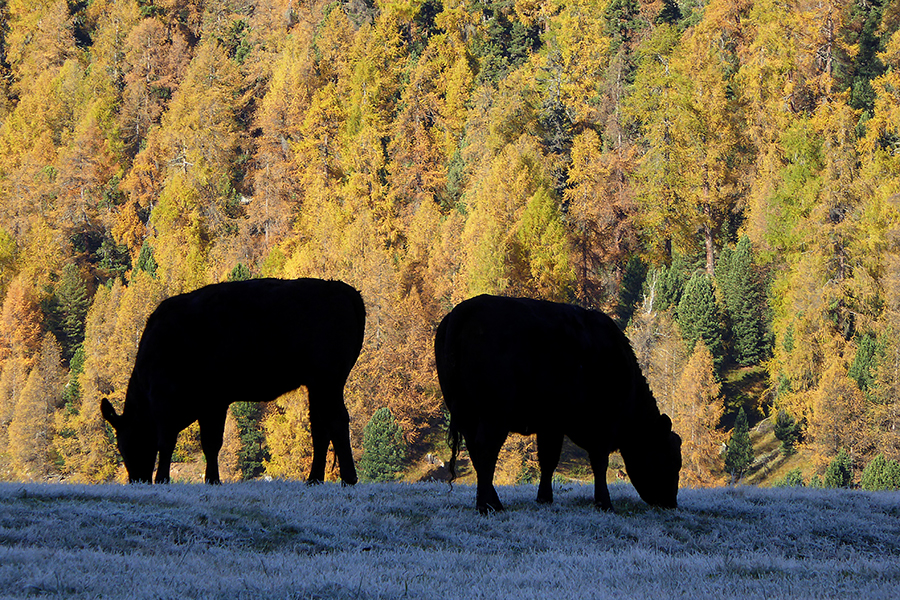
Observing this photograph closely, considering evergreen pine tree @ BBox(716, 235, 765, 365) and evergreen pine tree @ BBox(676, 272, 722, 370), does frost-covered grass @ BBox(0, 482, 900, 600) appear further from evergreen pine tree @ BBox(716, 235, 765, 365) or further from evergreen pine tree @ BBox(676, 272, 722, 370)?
evergreen pine tree @ BBox(716, 235, 765, 365)

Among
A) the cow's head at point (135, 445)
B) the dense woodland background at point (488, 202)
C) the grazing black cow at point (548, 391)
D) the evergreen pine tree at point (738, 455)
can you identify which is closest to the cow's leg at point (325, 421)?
the grazing black cow at point (548, 391)

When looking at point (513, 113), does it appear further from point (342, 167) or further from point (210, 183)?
point (210, 183)

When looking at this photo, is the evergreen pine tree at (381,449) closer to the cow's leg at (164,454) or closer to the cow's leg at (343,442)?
the cow's leg at (343,442)

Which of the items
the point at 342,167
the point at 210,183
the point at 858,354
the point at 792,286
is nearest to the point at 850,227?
the point at 792,286

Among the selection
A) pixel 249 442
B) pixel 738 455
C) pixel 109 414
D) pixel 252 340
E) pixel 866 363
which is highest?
pixel 866 363

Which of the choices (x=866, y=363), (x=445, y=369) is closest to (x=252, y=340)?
(x=445, y=369)

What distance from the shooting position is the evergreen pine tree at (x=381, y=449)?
2552 inches

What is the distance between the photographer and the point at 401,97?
402 ft

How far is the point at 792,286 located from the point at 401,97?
6360cm

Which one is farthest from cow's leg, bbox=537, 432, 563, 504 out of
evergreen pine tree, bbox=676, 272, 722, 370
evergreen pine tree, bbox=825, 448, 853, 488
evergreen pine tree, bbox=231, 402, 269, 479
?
evergreen pine tree, bbox=231, 402, 269, 479

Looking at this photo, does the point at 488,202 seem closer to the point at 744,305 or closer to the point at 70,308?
the point at 744,305

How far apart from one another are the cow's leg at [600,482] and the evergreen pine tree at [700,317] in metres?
61.2

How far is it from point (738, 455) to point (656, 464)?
51355mm

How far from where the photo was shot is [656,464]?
41.7 feet
